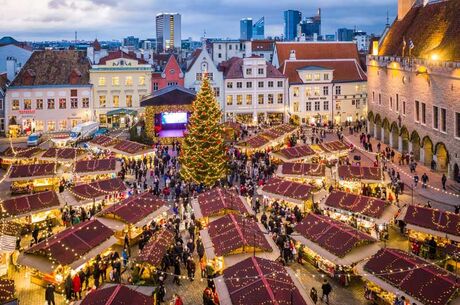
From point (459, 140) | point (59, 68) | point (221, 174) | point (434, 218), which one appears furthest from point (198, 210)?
point (59, 68)

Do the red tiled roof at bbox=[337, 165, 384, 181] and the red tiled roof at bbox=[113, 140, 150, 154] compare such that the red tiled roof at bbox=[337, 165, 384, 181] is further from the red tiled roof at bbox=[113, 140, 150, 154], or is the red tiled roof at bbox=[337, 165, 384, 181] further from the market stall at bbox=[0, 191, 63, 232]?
the market stall at bbox=[0, 191, 63, 232]

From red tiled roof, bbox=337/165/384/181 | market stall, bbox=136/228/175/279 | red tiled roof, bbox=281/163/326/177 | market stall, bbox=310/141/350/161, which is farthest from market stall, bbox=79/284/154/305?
market stall, bbox=310/141/350/161

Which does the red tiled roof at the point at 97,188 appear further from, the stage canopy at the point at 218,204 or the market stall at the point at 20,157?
the market stall at the point at 20,157

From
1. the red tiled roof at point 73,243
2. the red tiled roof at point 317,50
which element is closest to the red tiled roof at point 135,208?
the red tiled roof at point 73,243

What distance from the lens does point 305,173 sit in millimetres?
35344

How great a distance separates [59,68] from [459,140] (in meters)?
47.7

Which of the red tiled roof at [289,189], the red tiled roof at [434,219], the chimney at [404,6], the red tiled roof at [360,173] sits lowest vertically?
the red tiled roof at [434,219]

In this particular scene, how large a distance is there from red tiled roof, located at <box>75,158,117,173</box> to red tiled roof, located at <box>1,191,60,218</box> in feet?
24.2

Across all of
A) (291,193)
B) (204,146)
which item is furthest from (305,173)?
→ (204,146)

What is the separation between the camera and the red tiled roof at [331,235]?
21.7m

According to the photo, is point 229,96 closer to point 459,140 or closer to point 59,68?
point 59,68

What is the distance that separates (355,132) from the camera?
63.1 metres

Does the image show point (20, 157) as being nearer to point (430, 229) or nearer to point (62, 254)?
point (62, 254)

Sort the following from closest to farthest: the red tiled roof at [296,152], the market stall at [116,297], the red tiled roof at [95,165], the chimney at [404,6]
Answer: the market stall at [116,297], the red tiled roof at [95,165], the red tiled roof at [296,152], the chimney at [404,6]
